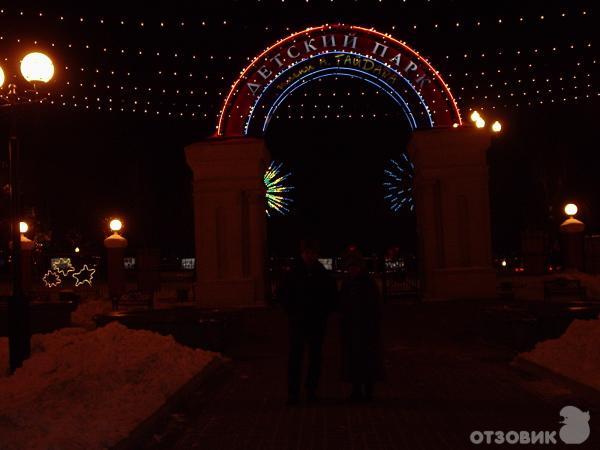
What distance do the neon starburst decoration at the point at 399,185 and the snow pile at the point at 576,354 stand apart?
3710cm

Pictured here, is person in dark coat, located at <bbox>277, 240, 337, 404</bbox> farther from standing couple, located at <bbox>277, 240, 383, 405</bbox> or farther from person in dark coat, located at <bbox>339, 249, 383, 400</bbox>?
person in dark coat, located at <bbox>339, 249, 383, 400</bbox>

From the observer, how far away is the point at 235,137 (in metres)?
24.5

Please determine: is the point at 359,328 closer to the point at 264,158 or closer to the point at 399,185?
the point at 264,158

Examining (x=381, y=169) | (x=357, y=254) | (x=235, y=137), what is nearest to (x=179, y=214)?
(x=381, y=169)

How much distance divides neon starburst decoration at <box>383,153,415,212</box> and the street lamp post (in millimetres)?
38292

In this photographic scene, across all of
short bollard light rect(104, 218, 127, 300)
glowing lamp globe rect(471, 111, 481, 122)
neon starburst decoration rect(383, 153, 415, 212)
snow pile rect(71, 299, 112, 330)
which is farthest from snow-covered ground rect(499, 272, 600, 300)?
neon starburst decoration rect(383, 153, 415, 212)

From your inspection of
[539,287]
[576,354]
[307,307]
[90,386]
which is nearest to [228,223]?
[539,287]

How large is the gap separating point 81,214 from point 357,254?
153 ft

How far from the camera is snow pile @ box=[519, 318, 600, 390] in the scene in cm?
1055

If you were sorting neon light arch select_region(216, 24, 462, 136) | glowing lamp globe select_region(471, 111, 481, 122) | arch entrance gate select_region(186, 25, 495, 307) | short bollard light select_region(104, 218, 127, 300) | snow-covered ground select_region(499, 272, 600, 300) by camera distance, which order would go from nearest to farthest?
→ 1. neon light arch select_region(216, 24, 462, 136)
2. arch entrance gate select_region(186, 25, 495, 307)
3. glowing lamp globe select_region(471, 111, 481, 122)
4. snow-covered ground select_region(499, 272, 600, 300)
5. short bollard light select_region(104, 218, 127, 300)

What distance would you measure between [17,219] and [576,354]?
7527 millimetres

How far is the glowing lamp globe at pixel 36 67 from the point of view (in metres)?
12.0

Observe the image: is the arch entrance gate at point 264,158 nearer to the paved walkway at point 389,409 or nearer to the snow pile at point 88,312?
the snow pile at point 88,312

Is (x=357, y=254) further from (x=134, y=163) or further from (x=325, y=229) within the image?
(x=325, y=229)
